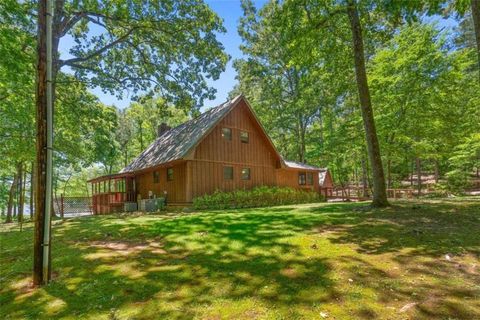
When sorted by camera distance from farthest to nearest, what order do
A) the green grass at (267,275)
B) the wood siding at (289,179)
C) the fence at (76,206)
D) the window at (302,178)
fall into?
1. the window at (302,178)
2. the fence at (76,206)
3. the wood siding at (289,179)
4. the green grass at (267,275)


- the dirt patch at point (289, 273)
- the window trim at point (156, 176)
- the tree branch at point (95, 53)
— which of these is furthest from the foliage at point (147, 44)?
the dirt patch at point (289, 273)

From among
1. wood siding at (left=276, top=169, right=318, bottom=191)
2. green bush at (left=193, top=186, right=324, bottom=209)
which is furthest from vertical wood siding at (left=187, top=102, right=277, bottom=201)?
wood siding at (left=276, top=169, right=318, bottom=191)

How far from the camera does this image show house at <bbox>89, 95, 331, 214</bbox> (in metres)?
17.6

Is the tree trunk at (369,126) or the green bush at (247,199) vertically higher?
the tree trunk at (369,126)

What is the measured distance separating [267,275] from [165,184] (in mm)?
16192

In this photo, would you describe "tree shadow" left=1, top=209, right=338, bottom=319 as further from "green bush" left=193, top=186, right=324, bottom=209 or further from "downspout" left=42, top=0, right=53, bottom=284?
"green bush" left=193, top=186, right=324, bottom=209

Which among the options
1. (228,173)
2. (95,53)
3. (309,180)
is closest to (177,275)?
(95,53)

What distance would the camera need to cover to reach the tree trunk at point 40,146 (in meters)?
4.49

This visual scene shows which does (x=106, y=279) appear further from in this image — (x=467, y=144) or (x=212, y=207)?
(x=467, y=144)

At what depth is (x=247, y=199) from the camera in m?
17.8

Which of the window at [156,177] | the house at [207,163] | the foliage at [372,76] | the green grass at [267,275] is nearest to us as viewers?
the green grass at [267,275]

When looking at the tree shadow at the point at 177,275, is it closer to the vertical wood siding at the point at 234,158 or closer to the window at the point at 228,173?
the vertical wood siding at the point at 234,158

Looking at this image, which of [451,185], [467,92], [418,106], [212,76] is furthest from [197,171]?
[451,185]

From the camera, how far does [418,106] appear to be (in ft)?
59.7
